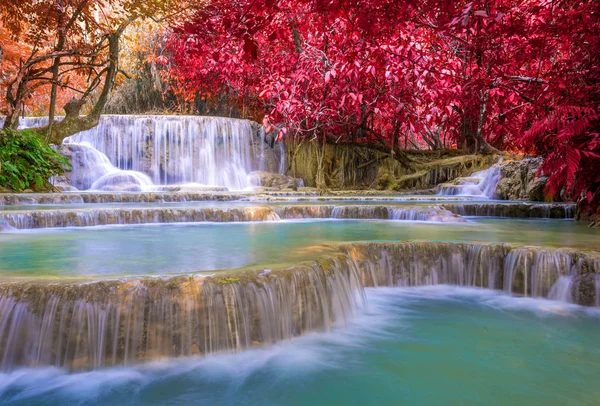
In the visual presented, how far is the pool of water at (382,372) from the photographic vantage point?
7.91 feet

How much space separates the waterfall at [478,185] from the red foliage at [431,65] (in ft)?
3.64

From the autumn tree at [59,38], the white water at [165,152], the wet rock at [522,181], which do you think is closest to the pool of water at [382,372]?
the wet rock at [522,181]

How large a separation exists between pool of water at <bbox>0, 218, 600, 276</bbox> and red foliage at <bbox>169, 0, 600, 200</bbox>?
0.89 metres

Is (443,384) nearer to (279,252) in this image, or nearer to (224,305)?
(224,305)

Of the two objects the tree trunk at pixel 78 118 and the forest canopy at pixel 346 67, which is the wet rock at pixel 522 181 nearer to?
the forest canopy at pixel 346 67

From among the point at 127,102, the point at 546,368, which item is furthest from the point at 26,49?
the point at 546,368

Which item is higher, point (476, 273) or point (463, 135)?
point (463, 135)

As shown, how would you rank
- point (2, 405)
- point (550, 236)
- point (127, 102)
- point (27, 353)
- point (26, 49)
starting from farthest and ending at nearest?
point (127, 102) → point (26, 49) → point (550, 236) → point (27, 353) → point (2, 405)

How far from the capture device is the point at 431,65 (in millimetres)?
7891

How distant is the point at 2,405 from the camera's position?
2.27 metres

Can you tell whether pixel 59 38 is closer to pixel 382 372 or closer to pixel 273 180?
pixel 273 180

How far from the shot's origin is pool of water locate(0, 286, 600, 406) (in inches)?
94.9

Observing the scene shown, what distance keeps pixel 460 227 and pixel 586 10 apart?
2.82 meters

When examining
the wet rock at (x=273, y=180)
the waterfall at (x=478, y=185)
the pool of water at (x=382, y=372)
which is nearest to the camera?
the pool of water at (x=382, y=372)
